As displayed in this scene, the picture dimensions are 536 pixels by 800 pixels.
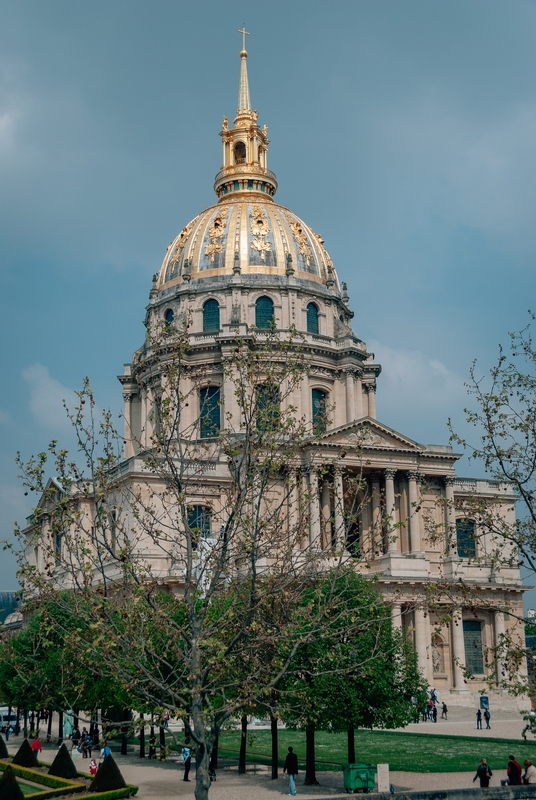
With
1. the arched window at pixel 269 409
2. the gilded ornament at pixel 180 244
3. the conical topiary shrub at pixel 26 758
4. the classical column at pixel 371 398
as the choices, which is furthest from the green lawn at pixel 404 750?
the gilded ornament at pixel 180 244

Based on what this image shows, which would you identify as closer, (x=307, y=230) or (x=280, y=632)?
(x=280, y=632)

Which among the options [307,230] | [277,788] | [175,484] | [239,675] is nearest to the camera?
[175,484]

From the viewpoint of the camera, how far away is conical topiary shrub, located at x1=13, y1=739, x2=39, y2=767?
129 ft

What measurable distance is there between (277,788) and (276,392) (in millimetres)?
17612

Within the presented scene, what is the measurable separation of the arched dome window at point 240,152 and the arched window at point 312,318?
774 inches

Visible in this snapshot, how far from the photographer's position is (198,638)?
63.7 ft

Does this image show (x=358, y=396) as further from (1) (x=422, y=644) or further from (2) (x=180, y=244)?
(1) (x=422, y=644)

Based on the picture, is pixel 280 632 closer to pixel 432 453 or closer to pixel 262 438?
pixel 262 438

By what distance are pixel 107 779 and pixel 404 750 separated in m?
14.6

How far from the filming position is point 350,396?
8175 cm

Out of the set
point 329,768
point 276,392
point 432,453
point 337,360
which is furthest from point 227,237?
point 276,392

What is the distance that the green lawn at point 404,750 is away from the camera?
36.6 metres

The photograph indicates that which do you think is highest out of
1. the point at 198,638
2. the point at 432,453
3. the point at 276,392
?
the point at 432,453

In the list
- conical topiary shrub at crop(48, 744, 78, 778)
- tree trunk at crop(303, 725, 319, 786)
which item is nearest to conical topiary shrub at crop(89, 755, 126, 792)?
conical topiary shrub at crop(48, 744, 78, 778)
